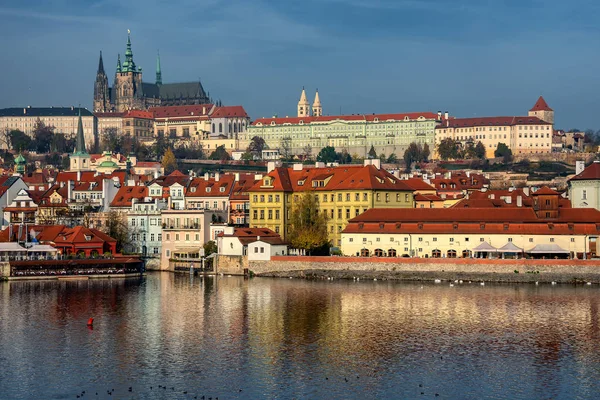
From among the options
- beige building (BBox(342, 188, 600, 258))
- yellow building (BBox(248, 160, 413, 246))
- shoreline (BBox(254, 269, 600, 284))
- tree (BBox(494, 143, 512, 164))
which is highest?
tree (BBox(494, 143, 512, 164))

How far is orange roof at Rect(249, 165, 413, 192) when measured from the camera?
7425 cm

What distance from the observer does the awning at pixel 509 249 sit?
210ft

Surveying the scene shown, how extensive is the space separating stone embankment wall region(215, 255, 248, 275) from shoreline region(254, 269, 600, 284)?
149 cm

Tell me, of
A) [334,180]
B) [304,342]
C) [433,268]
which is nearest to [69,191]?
[334,180]

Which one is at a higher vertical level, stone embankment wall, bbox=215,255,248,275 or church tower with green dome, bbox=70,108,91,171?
church tower with green dome, bbox=70,108,91,171

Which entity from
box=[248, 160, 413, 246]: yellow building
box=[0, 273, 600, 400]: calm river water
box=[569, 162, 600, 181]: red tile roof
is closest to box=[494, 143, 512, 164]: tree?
box=[569, 162, 600, 181]: red tile roof

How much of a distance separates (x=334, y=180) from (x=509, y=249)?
15722mm

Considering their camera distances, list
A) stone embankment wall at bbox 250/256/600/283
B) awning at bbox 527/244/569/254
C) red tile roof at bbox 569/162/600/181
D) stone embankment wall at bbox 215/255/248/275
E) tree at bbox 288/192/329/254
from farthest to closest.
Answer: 1. red tile roof at bbox 569/162/600/181
2. tree at bbox 288/192/329/254
3. stone embankment wall at bbox 215/255/248/275
4. awning at bbox 527/244/569/254
5. stone embankment wall at bbox 250/256/600/283

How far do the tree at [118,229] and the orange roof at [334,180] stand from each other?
961cm

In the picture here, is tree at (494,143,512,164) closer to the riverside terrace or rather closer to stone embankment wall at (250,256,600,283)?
stone embankment wall at (250,256,600,283)

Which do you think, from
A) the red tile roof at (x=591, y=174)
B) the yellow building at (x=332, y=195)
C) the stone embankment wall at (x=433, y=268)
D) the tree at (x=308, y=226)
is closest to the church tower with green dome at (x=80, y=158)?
the yellow building at (x=332, y=195)

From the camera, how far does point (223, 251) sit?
6988 centimetres

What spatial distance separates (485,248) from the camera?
212ft

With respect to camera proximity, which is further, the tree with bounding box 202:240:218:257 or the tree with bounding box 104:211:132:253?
the tree with bounding box 104:211:132:253
